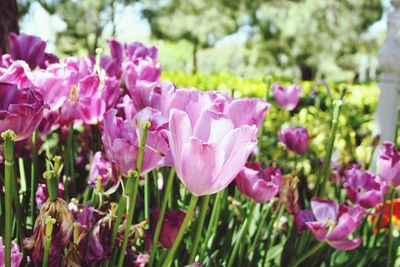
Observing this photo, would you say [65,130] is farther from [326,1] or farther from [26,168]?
[326,1]

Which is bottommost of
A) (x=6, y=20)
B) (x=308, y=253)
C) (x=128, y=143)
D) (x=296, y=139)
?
(x=308, y=253)

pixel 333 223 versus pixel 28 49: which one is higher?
pixel 28 49

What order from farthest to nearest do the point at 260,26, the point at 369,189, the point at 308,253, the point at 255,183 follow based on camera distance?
the point at 260,26 → the point at 369,189 → the point at 308,253 → the point at 255,183

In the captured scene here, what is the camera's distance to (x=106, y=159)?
0.94 metres

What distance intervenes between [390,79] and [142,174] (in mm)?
2574

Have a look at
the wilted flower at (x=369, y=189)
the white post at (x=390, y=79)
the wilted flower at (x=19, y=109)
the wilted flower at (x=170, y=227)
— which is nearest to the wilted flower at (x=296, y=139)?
the wilted flower at (x=369, y=189)

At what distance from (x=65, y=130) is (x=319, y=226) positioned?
1.99 feet

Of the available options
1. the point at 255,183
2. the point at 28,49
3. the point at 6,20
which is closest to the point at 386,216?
the point at 255,183

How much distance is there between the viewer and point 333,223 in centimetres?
105

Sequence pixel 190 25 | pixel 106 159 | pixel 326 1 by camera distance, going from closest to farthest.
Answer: pixel 106 159, pixel 326 1, pixel 190 25

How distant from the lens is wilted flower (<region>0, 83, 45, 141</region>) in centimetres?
64

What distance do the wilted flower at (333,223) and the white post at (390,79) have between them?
2.10 meters

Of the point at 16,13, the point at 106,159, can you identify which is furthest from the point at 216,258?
the point at 16,13

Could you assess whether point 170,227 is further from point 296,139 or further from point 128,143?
point 296,139
